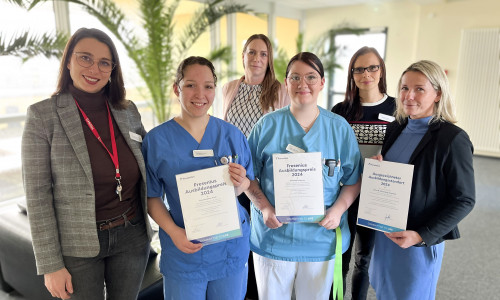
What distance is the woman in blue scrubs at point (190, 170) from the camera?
1.33 m

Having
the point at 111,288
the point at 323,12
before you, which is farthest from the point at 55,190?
the point at 323,12

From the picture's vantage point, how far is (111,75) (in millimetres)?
1445

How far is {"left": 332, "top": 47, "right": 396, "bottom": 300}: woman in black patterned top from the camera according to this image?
1.96m

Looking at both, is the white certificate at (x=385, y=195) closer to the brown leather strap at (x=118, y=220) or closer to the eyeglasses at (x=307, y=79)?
the eyeglasses at (x=307, y=79)

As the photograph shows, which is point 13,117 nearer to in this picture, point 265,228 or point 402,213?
point 265,228

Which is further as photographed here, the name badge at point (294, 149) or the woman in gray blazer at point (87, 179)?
the name badge at point (294, 149)

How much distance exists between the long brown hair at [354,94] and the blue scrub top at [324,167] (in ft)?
1.79

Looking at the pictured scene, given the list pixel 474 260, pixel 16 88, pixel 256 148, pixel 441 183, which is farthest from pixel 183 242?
pixel 16 88

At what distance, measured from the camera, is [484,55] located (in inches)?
252

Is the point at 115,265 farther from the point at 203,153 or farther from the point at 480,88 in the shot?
the point at 480,88

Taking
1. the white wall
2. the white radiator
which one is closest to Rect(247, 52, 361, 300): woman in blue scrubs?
the white radiator

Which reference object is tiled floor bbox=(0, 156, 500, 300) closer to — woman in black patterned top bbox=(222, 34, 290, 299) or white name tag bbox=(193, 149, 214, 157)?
woman in black patterned top bbox=(222, 34, 290, 299)

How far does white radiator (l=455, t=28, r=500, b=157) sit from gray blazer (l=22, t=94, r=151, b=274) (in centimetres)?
752

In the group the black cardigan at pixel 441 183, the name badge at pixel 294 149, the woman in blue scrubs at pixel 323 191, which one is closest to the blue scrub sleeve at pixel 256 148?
the woman in blue scrubs at pixel 323 191
